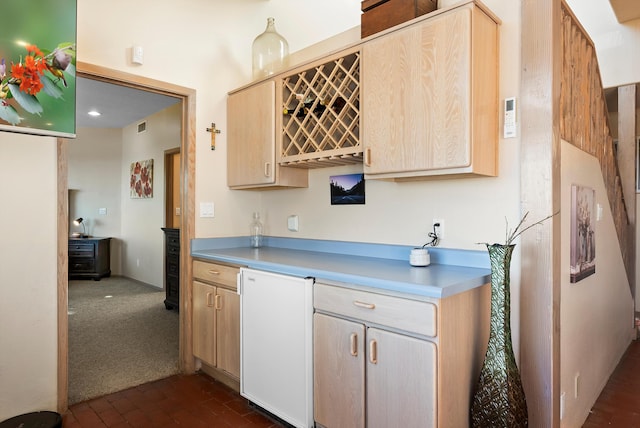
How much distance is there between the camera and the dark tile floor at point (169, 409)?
7.45 ft

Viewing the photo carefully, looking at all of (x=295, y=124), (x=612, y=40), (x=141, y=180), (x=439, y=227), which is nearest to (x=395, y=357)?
(x=439, y=227)

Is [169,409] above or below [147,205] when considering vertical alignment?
below

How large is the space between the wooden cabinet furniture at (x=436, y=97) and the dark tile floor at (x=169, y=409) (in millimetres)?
1656

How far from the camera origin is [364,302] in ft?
5.87

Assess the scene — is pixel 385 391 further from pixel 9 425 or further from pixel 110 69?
pixel 110 69

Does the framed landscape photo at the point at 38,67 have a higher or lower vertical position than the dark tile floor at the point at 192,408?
higher

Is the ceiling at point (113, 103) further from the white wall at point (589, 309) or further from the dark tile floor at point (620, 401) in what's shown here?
the dark tile floor at point (620, 401)

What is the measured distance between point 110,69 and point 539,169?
265 cm

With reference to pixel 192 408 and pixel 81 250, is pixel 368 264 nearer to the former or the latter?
pixel 192 408

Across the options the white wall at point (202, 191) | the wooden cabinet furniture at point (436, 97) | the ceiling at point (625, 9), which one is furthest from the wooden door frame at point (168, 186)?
the ceiling at point (625, 9)

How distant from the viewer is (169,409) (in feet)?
7.97

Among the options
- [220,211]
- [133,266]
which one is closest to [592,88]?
[220,211]

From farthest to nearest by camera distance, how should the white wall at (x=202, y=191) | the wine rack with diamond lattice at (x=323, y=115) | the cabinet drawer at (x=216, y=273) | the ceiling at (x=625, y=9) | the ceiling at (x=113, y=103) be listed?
1. the ceiling at (x=113, y=103)
2. the ceiling at (x=625, y=9)
3. the cabinet drawer at (x=216, y=273)
4. the wine rack with diamond lattice at (x=323, y=115)
5. the white wall at (x=202, y=191)

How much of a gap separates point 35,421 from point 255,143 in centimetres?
214
